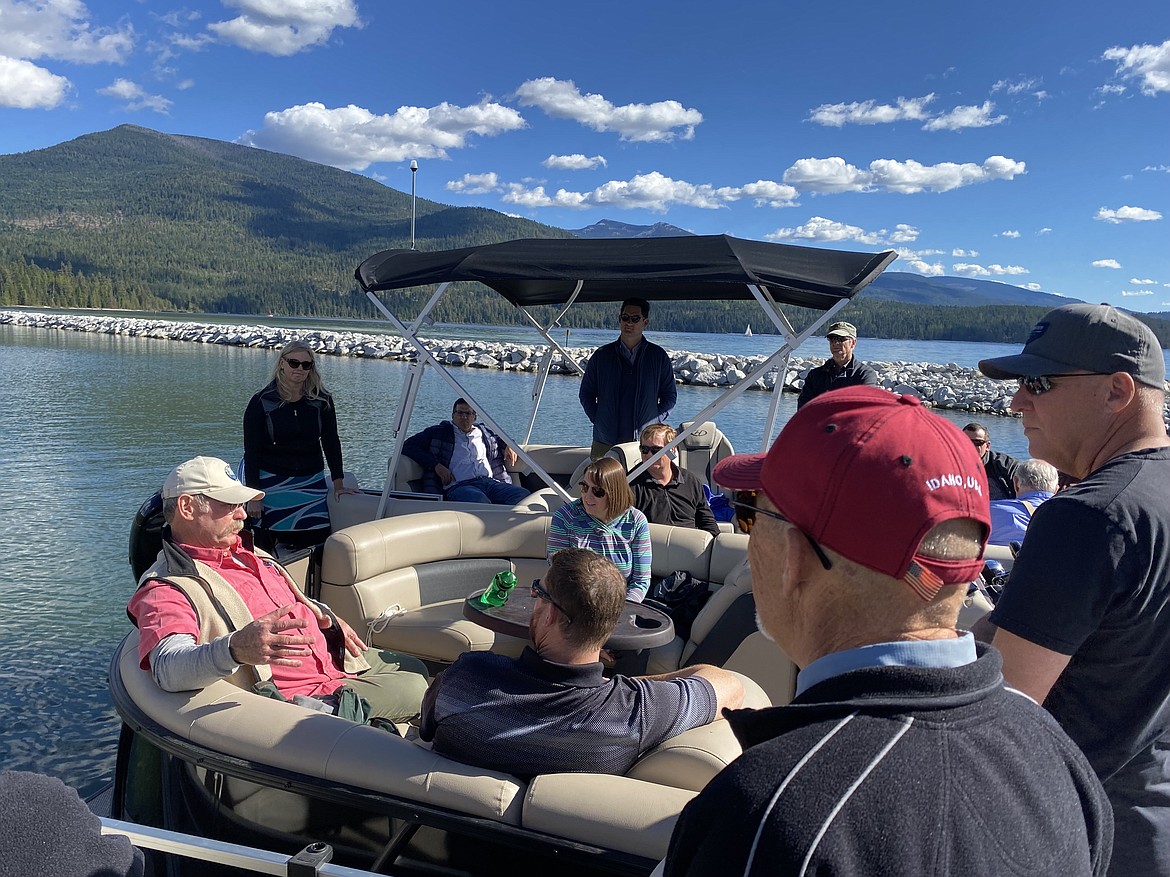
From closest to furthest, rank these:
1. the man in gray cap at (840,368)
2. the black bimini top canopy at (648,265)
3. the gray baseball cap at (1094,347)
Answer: the gray baseball cap at (1094,347) < the black bimini top canopy at (648,265) < the man in gray cap at (840,368)

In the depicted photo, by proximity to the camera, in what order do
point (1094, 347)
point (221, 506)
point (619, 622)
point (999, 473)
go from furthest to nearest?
1. point (999, 473)
2. point (619, 622)
3. point (221, 506)
4. point (1094, 347)

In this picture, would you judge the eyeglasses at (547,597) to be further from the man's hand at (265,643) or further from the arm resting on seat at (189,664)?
the arm resting on seat at (189,664)

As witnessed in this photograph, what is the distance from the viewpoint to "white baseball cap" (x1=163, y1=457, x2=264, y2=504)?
122 inches

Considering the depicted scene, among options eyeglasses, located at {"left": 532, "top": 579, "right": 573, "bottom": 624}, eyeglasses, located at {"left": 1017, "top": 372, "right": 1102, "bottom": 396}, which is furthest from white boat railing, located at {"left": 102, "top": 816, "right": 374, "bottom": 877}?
eyeglasses, located at {"left": 1017, "top": 372, "right": 1102, "bottom": 396}

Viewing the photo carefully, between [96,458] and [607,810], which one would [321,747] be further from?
[96,458]

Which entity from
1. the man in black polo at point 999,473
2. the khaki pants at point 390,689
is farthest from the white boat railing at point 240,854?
the man in black polo at point 999,473

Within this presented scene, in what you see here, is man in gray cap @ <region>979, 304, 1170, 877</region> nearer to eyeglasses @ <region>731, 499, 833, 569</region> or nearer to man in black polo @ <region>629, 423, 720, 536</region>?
eyeglasses @ <region>731, 499, 833, 569</region>

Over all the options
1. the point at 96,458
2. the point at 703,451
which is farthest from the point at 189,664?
the point at 96,458

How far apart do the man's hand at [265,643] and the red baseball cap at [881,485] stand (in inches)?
77.9

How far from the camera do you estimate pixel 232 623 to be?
303 cm

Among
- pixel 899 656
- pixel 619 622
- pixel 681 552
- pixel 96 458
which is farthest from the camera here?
pixel 96 458

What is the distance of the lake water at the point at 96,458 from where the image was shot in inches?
192

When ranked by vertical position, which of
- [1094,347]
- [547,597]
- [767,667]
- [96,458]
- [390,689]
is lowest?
[96,458]

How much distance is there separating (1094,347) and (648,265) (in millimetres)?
3998
